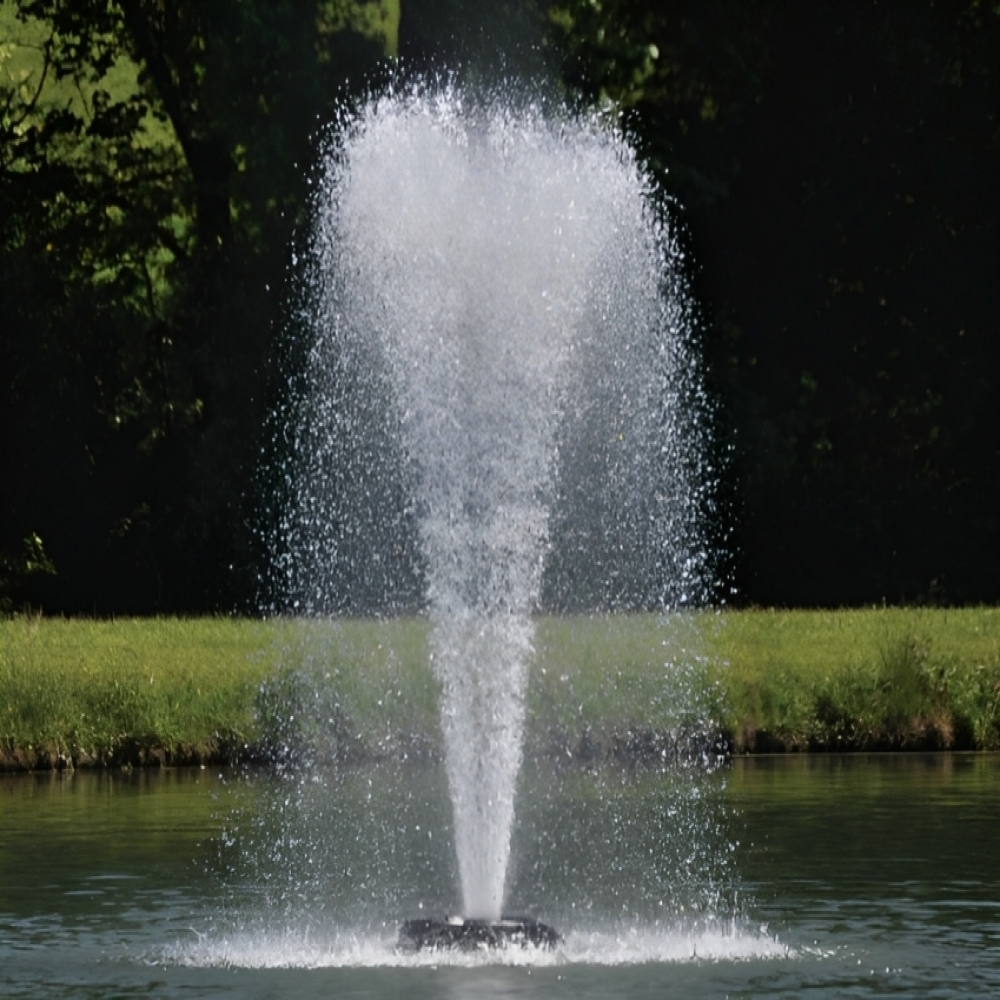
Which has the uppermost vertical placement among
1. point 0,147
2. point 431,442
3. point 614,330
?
point 0,147

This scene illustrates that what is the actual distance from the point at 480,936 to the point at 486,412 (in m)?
5.00

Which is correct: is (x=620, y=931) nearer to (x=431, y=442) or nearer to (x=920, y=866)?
(x=920, y=866)

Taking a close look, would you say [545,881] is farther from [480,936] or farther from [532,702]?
[532,702]

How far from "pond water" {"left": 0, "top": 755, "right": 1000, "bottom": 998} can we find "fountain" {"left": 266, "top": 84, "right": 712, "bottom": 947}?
1.85 ft

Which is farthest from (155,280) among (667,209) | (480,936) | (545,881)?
(480,936)

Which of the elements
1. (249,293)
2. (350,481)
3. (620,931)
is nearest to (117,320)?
(249,293)

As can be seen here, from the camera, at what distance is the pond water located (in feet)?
36.2

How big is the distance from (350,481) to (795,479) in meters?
7.45

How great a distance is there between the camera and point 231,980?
1103 centimetres

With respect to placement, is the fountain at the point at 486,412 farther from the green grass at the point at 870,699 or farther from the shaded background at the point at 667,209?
the green grass at the point at 870,699

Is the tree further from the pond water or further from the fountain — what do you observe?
the pond water

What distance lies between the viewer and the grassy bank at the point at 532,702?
20.1m

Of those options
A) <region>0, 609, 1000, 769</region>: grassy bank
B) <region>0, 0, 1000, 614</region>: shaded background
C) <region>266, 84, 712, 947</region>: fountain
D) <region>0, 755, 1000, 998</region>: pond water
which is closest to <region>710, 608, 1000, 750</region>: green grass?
<region>0, 609, 1000, 769</region>: grassy bank

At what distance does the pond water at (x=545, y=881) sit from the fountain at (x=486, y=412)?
562mm
